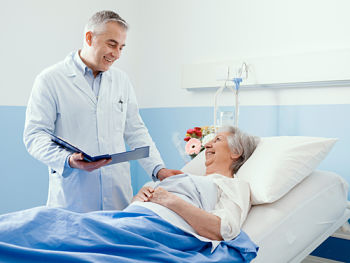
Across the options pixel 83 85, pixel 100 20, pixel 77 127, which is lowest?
pixel 77 127

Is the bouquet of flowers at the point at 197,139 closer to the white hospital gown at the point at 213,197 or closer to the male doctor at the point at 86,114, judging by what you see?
the male doctor at the point at 86,114

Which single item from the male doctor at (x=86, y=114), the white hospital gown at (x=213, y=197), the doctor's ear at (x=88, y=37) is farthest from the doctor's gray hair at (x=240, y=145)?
the doctor's ear at (x=88, y=37)

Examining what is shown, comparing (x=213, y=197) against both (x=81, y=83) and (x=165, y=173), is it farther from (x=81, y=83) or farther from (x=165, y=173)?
(x=81, y=83)

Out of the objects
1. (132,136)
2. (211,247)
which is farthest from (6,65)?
(211,247)

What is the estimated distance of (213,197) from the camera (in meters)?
1.81

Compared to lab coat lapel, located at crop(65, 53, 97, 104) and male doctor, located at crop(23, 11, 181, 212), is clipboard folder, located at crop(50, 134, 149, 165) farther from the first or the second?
lab coat lapel, located at crop(65, 53, 97, 104)

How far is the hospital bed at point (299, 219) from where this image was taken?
5.52 feet

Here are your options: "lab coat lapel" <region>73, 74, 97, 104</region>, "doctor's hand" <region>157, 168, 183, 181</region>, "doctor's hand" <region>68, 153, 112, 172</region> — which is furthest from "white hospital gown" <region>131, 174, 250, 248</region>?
"lab coat lapel" <region>73, 74, 97, 104</region>

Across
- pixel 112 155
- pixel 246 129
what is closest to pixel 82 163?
pixel 112 155

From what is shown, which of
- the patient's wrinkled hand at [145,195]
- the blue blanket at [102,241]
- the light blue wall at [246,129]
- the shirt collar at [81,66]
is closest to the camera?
the blue blanket at [102,241]

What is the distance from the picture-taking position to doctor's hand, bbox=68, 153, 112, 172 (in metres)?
1.65

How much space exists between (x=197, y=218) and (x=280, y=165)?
0.54 metres

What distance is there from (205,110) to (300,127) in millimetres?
748

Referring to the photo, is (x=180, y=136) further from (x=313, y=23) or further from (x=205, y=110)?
(x=313, y=23)
